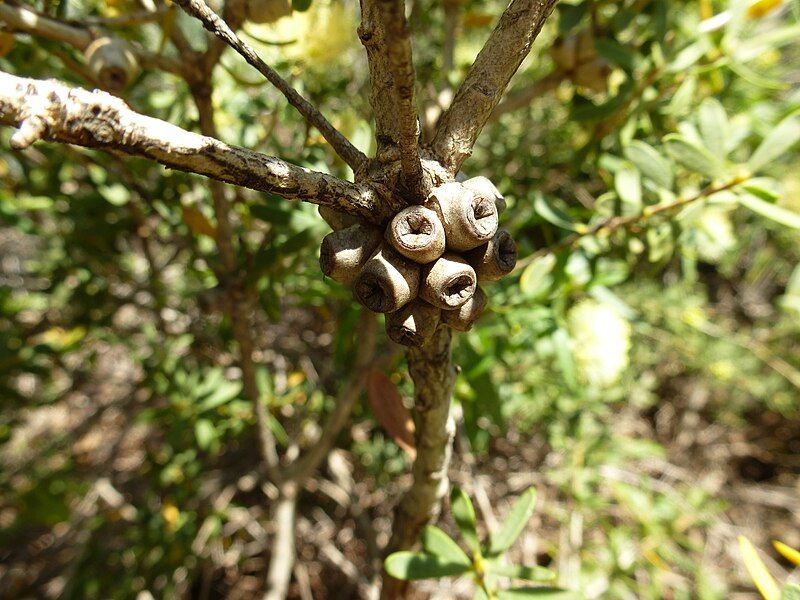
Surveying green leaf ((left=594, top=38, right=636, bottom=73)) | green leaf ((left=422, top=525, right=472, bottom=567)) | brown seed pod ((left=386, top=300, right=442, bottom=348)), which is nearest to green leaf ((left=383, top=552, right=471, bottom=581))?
green leaf ((left=422, top=525, right=472, bottom=567))

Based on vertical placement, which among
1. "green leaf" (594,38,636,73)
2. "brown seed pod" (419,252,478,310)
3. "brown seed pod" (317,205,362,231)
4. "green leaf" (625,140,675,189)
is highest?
"green leaf" (594,38,636,73)

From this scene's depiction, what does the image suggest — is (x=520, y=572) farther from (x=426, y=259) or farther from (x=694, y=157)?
(x=694, y=157)

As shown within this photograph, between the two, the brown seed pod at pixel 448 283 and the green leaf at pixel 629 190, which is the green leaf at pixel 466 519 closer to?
the brown seed pod at pixel 448 283

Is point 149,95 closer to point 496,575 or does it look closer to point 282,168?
point 282,168

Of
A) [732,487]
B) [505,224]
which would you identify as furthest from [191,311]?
[732,487]

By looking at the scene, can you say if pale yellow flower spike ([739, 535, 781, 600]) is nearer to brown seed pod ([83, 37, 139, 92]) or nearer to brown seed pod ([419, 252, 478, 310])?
brown seed pod ([419, 252, 478, 310])
